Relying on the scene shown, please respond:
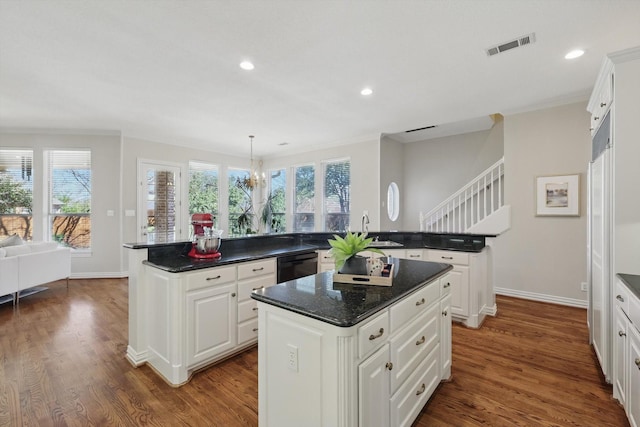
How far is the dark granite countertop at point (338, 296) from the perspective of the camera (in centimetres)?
123

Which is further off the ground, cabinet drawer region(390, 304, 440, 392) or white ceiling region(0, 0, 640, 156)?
white ceiling region(0, 0, 640, 156)

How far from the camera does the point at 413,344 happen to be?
1.65 metres

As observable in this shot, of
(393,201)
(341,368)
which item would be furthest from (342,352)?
(393,201)

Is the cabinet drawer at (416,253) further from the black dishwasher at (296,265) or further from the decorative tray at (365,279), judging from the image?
the decorative tray at (365,279)

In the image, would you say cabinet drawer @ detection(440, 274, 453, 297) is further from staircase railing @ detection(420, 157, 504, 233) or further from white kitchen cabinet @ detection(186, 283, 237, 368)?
staircase railing @ detection(420, 157, 504, 233)

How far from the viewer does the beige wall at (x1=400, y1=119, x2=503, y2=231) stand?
226 inches

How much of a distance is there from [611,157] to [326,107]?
321 cm

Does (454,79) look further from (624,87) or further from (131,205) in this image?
(131,205)

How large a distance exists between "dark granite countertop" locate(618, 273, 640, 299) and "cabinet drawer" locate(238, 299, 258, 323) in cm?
263

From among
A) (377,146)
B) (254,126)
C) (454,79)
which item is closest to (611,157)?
(454,79)

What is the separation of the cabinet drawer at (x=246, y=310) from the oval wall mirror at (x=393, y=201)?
4.09 meters

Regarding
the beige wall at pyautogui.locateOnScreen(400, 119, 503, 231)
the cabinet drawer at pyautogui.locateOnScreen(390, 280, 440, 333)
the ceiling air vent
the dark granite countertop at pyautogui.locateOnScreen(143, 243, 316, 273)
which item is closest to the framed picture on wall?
the beige wall at pyautogui.locateOnScreen(400, 119, 503, 231)

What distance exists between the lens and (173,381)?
216 cm

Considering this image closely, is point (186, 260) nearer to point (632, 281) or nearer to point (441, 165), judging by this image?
point (632, 281)
